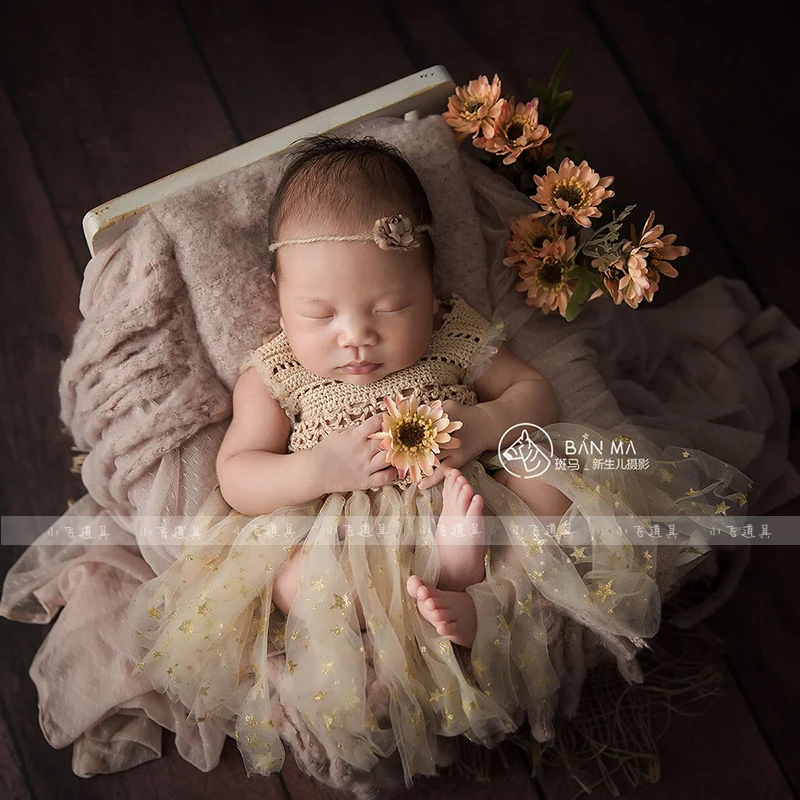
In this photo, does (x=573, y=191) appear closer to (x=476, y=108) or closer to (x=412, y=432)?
(x=476, y=108)

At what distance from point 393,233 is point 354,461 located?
12.2 inches

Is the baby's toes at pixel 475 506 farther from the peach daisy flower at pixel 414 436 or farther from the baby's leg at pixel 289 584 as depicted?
the baby's leg at pixel 289 584

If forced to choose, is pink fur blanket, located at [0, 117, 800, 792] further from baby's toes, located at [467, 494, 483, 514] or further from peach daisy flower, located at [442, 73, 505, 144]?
baby's toes, located at [467, 494, 483, 514]

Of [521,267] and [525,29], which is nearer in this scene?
[521,267]

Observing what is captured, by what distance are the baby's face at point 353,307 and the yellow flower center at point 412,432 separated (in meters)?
0.09

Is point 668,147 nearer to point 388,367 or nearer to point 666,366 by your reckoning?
point 666,366

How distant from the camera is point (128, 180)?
171 cm

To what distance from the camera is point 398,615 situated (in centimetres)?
114

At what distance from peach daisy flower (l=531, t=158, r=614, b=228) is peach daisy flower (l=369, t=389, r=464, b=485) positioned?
34cm

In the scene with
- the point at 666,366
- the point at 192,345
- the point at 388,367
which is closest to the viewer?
the point at 388,367

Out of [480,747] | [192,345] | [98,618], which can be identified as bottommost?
[480,747]

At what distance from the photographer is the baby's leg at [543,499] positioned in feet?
3.92

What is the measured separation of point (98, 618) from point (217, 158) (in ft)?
2.46

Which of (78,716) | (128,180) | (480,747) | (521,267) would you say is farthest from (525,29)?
(78,716)
